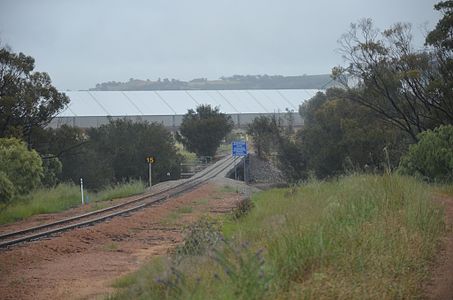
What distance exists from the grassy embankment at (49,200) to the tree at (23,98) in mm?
8802

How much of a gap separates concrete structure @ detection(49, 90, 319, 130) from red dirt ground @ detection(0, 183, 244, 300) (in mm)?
62022

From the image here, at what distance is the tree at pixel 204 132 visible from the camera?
78875 millimetres

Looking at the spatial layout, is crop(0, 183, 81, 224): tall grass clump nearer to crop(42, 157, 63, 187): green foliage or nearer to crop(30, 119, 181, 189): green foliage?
crop(42, 157, 63, 187): green foliage

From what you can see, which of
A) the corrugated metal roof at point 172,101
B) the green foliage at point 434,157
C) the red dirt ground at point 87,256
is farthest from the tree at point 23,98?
the corrugated metal roof at point 172,101

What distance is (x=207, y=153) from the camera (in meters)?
80.5

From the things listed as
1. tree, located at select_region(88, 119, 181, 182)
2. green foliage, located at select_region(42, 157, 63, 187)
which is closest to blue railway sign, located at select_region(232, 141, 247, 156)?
green foliage, located at select_region(42, 157, 63, 187)

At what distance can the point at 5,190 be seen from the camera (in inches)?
1041

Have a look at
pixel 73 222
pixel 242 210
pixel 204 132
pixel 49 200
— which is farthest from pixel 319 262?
pixel 204 132

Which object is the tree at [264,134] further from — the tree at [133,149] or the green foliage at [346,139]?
the green foliage at [346,139]

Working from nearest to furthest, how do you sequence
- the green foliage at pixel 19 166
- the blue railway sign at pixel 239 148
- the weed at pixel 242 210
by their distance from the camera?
1. the weed at pixel 242 210
2. the green foliage at pixel 19 166
3. the blue railway sign at pixel 239 148

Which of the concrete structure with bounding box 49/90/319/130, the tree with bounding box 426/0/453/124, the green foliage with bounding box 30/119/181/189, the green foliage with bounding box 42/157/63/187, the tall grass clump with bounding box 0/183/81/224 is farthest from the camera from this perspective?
the concrete structure with bounding box 49/90/319/130

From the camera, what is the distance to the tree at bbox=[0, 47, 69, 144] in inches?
1604

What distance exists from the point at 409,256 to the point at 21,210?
22.4m

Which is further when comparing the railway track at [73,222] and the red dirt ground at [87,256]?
the railway track at [73,222]
